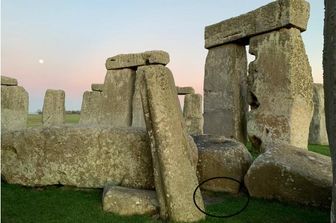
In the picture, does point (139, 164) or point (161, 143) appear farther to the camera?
point (139, 164)

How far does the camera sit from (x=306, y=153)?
5.84 meters

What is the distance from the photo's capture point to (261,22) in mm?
9969

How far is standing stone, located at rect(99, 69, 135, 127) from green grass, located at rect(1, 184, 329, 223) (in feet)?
27.1

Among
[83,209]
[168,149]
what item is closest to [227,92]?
[168,149]

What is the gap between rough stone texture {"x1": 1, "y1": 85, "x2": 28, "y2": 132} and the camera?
13.2 m

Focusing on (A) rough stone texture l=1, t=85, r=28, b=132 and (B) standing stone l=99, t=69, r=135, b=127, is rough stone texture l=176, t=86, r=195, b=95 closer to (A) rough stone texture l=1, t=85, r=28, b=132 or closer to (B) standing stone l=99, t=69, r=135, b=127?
(B) standing stone l=99, t=69, r=135, b=127

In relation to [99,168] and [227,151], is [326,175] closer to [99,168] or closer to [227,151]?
[227,151]

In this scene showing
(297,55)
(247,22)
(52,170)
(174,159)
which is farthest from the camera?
(247,22)

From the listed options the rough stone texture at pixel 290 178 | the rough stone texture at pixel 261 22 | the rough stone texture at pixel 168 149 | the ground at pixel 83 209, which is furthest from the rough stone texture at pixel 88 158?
the rough stone texture at pixel 261 22

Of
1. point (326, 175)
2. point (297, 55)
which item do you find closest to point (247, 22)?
point (297, 55)

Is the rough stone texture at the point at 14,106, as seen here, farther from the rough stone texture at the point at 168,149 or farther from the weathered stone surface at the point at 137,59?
the rough stone texture at the point at 168,149

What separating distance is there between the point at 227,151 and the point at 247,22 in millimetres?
5538

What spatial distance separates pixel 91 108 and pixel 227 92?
6.73m

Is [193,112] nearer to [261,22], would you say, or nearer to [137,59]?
[137,59]
